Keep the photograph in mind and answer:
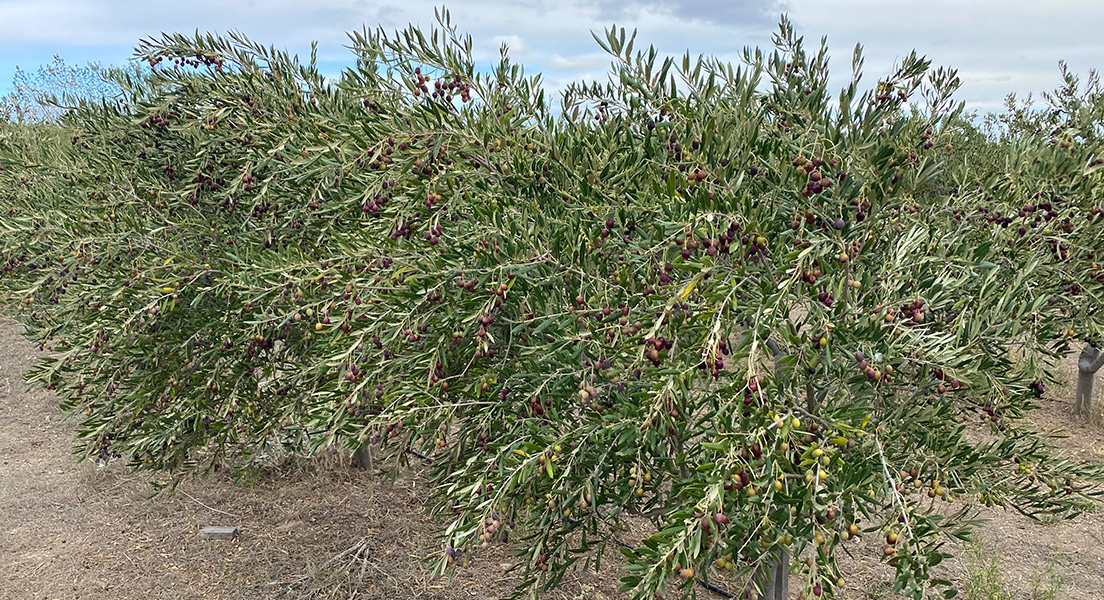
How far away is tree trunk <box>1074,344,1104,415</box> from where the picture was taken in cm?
970

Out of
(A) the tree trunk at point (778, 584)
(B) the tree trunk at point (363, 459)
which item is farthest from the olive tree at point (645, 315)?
(B) the tree trunk at point (363, 459)

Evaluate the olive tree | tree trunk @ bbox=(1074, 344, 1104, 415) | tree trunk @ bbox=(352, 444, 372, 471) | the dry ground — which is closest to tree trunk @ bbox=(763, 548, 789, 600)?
the olive tree

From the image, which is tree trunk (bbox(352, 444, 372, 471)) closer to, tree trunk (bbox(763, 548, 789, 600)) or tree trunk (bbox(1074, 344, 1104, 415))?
tree trunk (bbox(763, 548, 789, 600))

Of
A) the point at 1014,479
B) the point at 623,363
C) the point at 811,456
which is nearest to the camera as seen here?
the point at 811,456

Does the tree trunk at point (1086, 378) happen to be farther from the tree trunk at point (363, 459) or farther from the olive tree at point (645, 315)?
the tree trunk at point (363, 459)

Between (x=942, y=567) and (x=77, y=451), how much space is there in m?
6.57

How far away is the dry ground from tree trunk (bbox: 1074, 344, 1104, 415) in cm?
267

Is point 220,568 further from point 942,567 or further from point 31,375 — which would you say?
point 942,567

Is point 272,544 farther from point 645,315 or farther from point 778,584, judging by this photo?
point 645,315

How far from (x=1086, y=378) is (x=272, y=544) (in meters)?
9.71

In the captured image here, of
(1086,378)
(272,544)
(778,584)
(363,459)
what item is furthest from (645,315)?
(1086,378)

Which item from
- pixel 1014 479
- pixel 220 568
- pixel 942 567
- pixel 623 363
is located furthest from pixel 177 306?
pixel 942 567

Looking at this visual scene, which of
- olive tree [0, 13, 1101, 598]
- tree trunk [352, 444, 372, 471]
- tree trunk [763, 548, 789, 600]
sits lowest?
tree trunk [352, 444, 372, 471]

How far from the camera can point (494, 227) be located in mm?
3123
